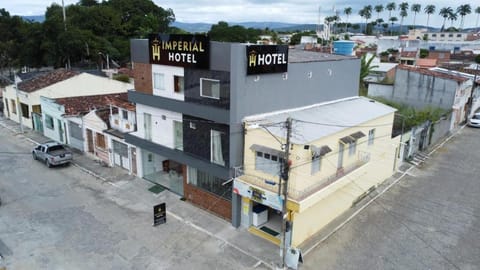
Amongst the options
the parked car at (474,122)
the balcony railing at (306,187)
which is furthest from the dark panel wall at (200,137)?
the parked car at (474,122)

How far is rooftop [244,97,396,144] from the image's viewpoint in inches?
650

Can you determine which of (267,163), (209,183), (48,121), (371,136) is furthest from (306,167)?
(48,121)

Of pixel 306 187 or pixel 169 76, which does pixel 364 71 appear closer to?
pixel 169 76

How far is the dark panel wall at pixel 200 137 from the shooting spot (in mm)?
17812

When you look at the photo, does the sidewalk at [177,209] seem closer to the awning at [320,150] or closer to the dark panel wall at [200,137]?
the dark panel wall at [200,137]

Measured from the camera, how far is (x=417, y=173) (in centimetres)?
2577

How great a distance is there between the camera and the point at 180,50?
731 inches

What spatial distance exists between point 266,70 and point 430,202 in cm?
1289

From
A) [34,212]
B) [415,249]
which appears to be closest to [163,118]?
[34,212]

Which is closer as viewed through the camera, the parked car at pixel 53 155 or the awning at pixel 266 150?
the awning at pixel 266 150

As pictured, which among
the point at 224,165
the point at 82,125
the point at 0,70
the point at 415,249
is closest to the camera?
the point at 415,249

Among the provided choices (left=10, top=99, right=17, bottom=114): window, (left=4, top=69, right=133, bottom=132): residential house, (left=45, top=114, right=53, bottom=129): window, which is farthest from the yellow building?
(left=10, top=99, right=17, bottom=114): window

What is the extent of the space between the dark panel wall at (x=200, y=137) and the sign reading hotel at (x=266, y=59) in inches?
126

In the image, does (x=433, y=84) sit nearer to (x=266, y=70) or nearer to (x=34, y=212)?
(x=266, y=70)
